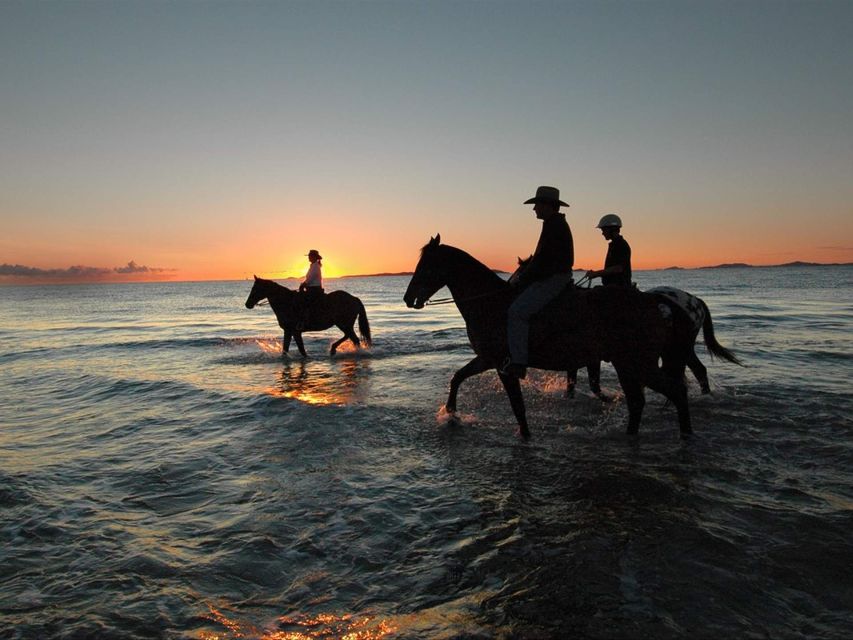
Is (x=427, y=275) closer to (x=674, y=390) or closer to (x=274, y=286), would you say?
(x=674, y=390)

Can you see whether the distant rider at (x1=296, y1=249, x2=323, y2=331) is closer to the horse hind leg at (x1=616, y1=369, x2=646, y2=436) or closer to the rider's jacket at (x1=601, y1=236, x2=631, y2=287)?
the rider's jacket at (x1=601, y1=236, x2=631, y2=287)

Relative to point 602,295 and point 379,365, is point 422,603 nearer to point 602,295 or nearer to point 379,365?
point 602,295

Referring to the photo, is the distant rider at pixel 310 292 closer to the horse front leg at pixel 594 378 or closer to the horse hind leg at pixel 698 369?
the horse front leg at pixel 594 378

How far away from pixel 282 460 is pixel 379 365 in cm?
856

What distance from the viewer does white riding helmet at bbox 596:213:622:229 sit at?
826cm

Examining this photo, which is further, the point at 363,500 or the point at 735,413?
the point at 735,413

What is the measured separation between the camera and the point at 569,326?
7309mm

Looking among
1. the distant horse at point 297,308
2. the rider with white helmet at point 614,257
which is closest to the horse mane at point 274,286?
the distant horse at point 297,308

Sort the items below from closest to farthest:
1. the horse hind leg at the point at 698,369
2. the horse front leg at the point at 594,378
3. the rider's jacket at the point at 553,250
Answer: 1. the rider's jacket at the point at 553,250
2. the horse hind leg at the point at 698,369
3. the horse front leg at the point at 594,378

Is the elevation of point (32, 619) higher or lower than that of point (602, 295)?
lower

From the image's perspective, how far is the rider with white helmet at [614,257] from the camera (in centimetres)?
804

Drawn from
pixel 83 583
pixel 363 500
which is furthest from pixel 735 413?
pixel 83 583

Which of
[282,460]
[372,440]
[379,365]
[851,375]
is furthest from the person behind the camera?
[379,365]

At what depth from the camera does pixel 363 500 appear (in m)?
5.57
